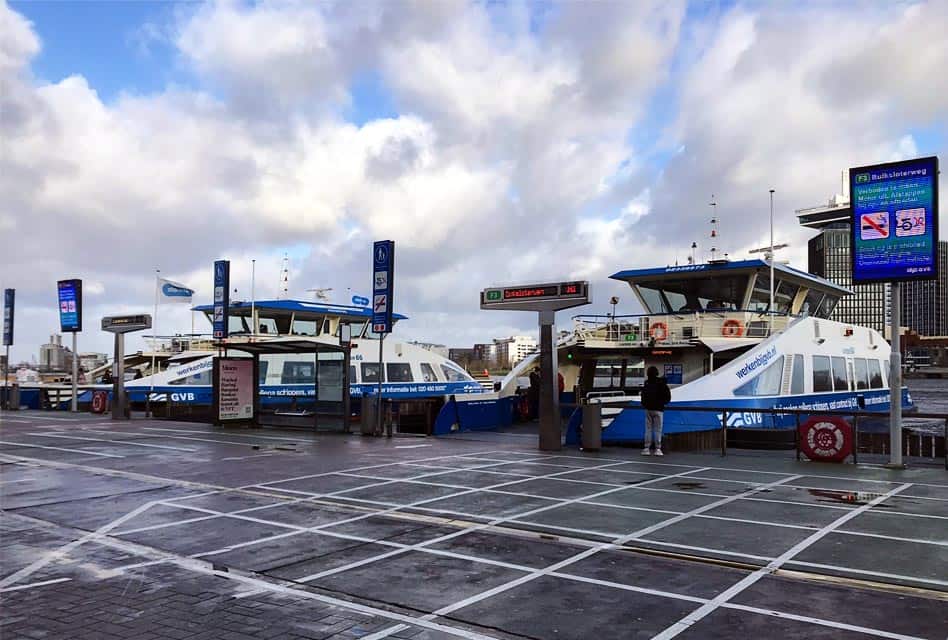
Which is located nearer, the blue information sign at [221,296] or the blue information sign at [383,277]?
the blue information sign at [383,277]

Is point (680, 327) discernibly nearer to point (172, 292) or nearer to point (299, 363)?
point (299, 363)

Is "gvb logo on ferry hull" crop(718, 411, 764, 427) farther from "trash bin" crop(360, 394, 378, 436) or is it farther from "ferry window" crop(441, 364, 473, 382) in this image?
"ferry window" crop(441, 364, 473, 382)

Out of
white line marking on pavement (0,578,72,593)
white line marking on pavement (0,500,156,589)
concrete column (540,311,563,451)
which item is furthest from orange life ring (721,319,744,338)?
white line marking on pavement (0,578,72,593)

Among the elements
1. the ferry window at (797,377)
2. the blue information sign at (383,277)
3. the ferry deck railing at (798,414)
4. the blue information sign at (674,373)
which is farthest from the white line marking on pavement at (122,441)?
the ferry window at (797,377)

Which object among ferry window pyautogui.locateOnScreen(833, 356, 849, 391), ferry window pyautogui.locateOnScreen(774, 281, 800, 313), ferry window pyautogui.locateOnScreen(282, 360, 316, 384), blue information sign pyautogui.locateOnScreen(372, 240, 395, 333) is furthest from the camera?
ferry window pyautogui.locateOnScreen(282, 360, 316, 384)

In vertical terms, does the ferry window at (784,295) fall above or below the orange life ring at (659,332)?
above

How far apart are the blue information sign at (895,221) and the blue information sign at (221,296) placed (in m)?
21.0

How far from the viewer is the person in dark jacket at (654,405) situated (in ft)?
50.9

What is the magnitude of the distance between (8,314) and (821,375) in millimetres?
31626

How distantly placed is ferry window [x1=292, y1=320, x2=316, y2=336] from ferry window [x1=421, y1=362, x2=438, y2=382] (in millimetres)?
6786

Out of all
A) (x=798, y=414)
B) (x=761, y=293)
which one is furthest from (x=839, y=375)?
(x=798, y=414)

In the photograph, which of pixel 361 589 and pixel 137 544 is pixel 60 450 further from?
pixel 361 589

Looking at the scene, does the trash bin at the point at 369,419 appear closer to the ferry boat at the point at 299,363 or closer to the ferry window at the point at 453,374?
the ferry boat at the point at 299,363

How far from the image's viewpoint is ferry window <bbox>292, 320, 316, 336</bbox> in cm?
3688
